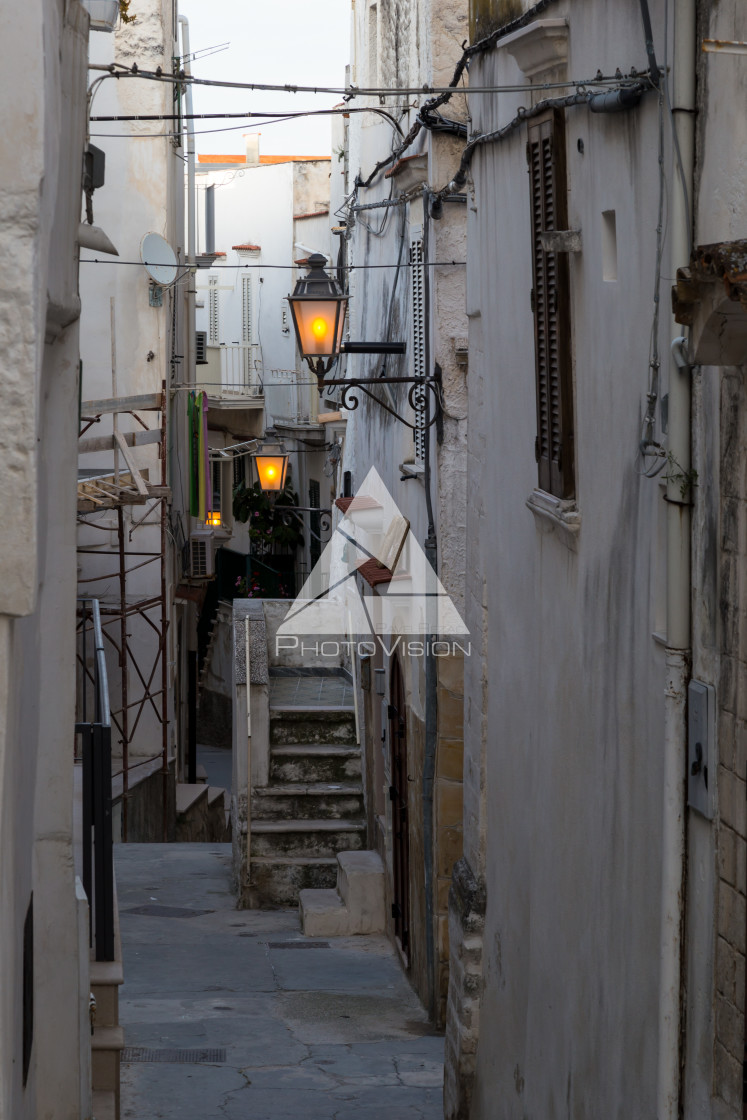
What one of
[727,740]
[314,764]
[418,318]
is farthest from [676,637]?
[314,764]

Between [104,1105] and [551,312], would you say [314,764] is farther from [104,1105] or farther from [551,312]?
[551,312]

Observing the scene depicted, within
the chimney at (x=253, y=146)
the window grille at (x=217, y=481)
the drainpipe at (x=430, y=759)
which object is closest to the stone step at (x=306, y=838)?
the drainpipe at (x=430, y=759)

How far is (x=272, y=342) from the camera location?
39.8 m

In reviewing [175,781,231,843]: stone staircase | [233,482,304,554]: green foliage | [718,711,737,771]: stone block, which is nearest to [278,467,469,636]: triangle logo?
[175,781,231,843]: stone staircase

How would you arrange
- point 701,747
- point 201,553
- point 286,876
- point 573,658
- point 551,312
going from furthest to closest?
point 201,553 → point 286,876 → point 551,312 → point 573,658 → point 701,747

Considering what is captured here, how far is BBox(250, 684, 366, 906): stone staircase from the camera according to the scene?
15.5 m

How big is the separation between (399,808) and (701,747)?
8867mm

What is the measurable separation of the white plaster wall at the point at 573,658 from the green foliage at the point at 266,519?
27243 millimetres

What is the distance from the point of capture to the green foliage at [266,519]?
35656mm

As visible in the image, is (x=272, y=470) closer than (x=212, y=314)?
Yes

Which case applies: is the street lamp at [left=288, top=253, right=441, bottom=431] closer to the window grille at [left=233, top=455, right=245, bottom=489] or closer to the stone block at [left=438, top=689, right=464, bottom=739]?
the stone block at [left=438, top=689, right=464, bottom=739]

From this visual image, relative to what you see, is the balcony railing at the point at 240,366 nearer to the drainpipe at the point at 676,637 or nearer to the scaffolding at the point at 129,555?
the scaffolding at the point at 129,555

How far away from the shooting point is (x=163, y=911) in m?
14.5

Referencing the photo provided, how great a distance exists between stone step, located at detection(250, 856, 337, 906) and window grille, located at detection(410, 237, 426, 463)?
17.7ft
